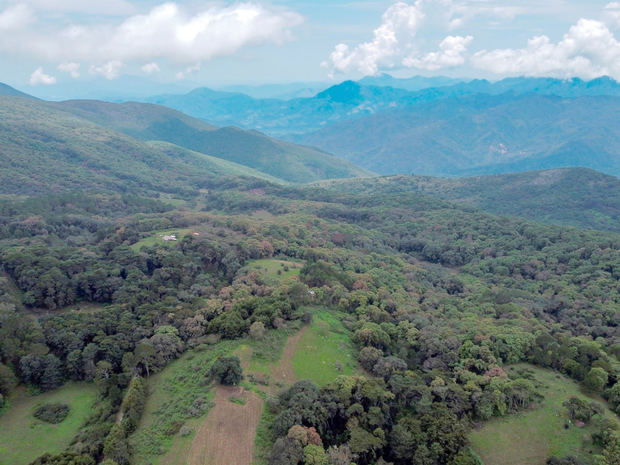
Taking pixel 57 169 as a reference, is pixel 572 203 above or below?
below

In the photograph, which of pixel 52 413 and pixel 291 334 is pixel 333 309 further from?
pixel 52 413

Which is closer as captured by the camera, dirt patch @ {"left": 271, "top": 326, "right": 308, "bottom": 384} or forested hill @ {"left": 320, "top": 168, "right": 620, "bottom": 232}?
dirt patch @ {"left": 271, "top": 326, "right": 308, "bottom": 384}

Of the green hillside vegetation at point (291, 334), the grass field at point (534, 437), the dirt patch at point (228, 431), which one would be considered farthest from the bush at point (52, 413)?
the grass field at point (534, 437)

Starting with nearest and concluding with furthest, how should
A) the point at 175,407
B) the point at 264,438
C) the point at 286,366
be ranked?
the point at 264,438
the point at 175,407
the point at 286,366

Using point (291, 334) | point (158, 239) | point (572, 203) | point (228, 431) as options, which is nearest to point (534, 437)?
point (291, 334)

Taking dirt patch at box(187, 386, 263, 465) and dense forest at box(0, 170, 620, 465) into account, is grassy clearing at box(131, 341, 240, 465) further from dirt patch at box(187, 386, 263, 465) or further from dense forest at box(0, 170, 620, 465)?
dense forest at box(0, 170, 620, 465)

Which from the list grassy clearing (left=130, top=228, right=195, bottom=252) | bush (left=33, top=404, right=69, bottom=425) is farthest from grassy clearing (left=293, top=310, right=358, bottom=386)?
grassy clearing (left=130, top=228, right=195, bottom=252)

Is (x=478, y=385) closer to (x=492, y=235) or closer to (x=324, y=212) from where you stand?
(x=492, y=235)
